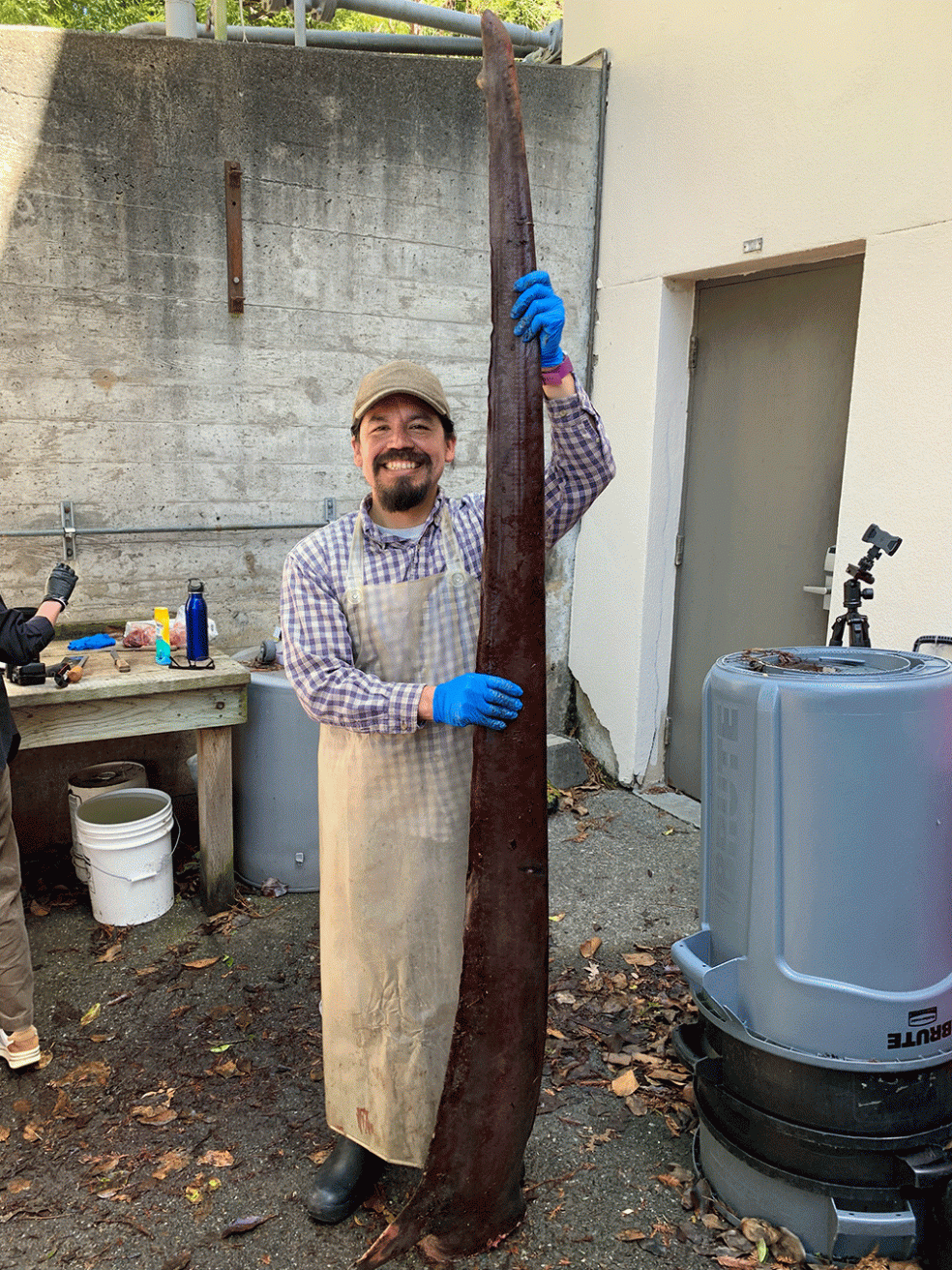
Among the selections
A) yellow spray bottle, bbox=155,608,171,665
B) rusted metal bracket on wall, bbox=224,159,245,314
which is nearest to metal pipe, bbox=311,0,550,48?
rusted metal bracket on wall, bbox=224,159,245,314

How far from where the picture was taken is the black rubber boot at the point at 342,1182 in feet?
8.23

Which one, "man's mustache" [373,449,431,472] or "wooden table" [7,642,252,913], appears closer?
"man's mustache" [373,449,431,472]

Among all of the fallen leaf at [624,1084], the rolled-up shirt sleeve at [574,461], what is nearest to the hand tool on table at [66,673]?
the rolled-up shirt sleeve at [574,461]

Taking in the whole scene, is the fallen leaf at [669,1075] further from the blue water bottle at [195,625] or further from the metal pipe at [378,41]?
the metal pipe at [378,41]

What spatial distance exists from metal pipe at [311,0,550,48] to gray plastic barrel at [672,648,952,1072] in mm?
7518

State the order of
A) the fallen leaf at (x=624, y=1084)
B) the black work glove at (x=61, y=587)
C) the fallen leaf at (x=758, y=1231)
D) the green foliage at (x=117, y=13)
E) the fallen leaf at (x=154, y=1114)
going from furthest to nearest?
the green foliage at (x=117, y=13)
the black work glove at (x=61, y=587)
the fallen leaf at (x=624, y=1084)
the fallen leaf at (x=154, y=1114)
the fallen leaf at (x=758, y=1231)

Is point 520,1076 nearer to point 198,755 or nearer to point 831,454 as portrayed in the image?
point 198,755

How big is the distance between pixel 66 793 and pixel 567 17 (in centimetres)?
555

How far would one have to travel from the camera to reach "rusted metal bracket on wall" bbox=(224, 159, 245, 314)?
4727 mm

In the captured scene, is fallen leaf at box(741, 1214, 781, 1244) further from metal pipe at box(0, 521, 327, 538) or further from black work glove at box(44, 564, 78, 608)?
Answer: metal pipe at box(0, 521, 327, 538)

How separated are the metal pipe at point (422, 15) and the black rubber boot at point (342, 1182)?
816cm

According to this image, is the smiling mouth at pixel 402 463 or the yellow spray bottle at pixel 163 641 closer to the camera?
the smiling mouth at pixel 402 463

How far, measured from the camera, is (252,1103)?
305 cm

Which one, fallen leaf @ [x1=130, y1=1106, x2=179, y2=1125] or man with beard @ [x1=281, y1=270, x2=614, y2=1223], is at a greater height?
man with beard @ [x1=281, y1=270, x2=614, y2=1223]
